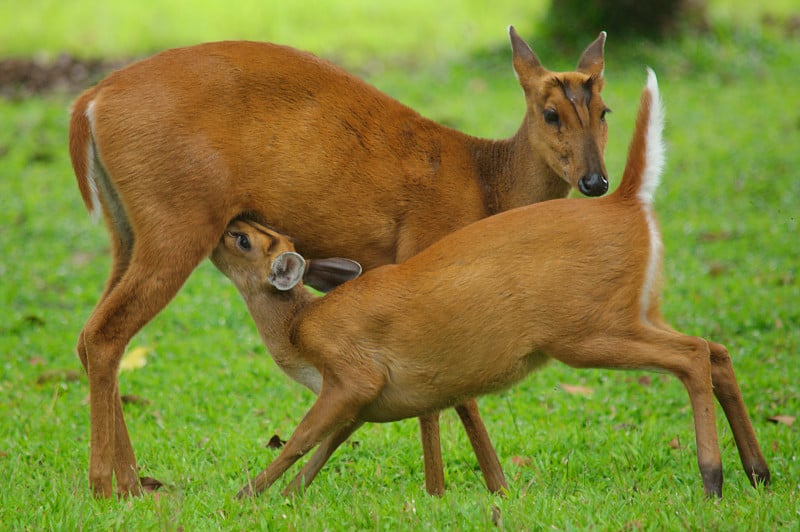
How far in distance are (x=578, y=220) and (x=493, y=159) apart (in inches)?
38.9

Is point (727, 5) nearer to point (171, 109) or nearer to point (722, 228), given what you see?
point (722, 228)

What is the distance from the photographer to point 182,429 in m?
5.79

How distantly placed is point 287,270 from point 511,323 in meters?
1.11

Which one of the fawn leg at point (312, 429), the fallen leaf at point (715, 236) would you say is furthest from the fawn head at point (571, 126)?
the fallen leaf at point (715, 236)

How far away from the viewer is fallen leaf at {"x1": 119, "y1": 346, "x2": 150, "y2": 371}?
6762 mm

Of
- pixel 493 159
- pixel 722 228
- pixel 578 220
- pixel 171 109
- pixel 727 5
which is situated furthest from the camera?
pixel 727 5

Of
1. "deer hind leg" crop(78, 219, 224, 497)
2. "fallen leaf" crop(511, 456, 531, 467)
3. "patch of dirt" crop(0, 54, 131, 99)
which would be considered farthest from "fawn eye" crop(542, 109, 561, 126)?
"patch of dirt" crop(0, 54, 131, 99)

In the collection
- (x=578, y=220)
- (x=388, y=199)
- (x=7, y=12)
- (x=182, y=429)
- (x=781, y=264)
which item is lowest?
(x=7, y=12)

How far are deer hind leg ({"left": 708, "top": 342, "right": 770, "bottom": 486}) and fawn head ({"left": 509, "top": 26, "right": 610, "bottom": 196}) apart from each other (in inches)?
36.0

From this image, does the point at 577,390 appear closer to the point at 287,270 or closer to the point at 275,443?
the point at 275,443

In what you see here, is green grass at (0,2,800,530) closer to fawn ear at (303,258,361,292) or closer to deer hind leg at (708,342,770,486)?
deer hind leg at (708,342,770,486)

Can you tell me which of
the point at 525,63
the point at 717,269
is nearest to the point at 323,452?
the point at 525,63

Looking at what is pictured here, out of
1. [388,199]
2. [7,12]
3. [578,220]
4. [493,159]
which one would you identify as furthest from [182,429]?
[7,12]

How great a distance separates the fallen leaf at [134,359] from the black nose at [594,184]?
10.4 ft
